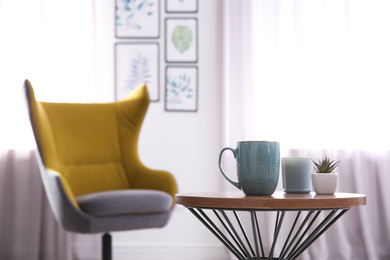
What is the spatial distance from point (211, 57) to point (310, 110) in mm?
824

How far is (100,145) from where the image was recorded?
2.95m

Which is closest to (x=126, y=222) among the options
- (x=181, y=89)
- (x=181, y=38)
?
(x=181, y=89)

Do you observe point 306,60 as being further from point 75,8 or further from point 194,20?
point 75,8

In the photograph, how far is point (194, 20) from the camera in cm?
366

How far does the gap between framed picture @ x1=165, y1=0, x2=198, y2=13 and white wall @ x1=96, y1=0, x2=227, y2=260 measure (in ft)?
0.12

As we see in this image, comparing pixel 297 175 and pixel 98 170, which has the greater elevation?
pixel 297 175

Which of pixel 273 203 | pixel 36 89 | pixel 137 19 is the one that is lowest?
pixel 273 203

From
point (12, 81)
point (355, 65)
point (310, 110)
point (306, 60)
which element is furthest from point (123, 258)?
point (355, 65)

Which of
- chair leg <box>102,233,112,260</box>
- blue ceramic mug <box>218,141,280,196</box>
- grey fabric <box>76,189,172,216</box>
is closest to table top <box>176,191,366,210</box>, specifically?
blue ceramic mug <box>218,141,280,196</box>

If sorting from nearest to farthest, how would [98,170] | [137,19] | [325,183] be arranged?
[325,183], [98,170], [137,19]

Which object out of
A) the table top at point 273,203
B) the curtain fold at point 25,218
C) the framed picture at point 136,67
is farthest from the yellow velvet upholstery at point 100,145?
the table top at point 273,203

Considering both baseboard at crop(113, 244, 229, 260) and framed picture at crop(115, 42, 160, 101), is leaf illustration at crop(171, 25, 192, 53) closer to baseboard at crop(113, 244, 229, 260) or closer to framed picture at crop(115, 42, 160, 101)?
Result: framed picture at crop(115, 42, 160, 101)

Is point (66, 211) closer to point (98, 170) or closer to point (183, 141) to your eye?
point (98, 170)

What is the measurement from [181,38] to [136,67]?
1.30 ft
